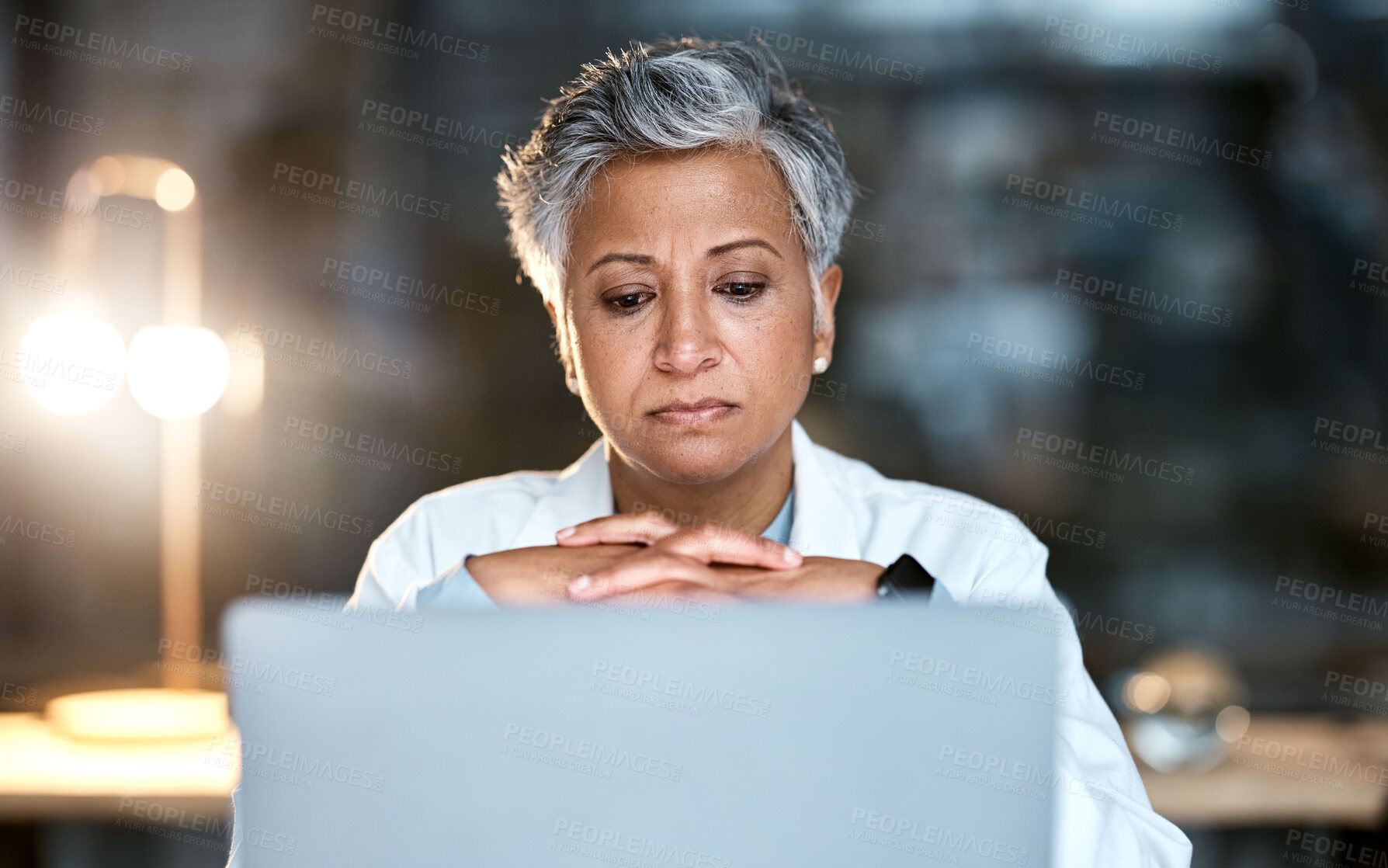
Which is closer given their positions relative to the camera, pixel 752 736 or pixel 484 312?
pixel 752 736

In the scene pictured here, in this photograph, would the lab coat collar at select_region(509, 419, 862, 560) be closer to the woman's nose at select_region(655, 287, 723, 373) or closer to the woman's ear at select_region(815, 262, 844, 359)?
the woman's ear at select_region(815, 262, 844, 359)

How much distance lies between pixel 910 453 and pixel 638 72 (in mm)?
2507

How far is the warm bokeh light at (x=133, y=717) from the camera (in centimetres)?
224

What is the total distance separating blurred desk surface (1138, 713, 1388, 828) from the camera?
218 cm

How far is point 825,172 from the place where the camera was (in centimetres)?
151

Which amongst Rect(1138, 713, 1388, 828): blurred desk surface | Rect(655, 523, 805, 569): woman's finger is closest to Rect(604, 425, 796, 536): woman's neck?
Rect(655, 523, 805, 569): woman's finger

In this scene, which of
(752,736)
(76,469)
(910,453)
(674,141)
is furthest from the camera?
(910,453)

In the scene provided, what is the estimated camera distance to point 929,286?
12.0 feet

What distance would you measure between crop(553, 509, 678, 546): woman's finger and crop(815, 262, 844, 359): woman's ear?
57 cm

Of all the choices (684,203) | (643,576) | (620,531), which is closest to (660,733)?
(643,576)

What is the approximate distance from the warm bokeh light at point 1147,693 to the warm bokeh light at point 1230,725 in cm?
12

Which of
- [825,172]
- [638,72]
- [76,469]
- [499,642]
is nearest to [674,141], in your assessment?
[638,72]

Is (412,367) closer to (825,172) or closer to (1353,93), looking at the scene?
(825,172)

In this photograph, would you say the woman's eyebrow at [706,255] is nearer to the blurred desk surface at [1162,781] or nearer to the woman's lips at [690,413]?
the woman's lips at [690,413]
